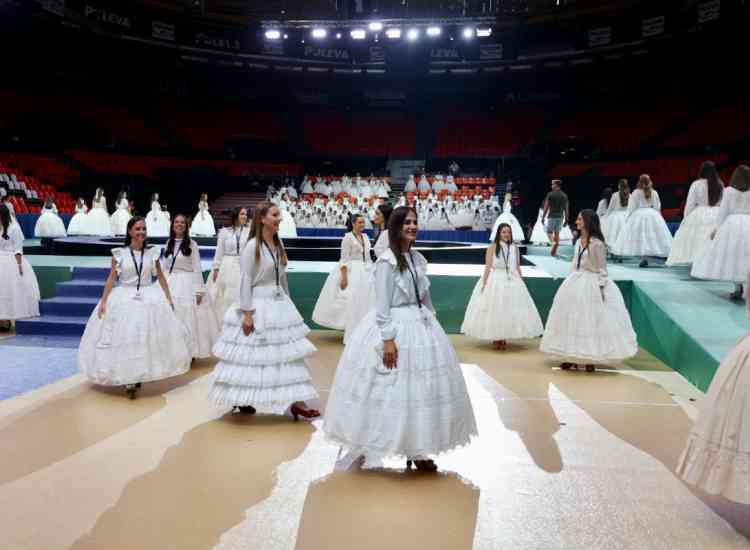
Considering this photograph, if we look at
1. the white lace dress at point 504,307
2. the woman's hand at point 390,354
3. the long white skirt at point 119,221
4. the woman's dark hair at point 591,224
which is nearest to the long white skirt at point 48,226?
the long white skirt at point 119,221

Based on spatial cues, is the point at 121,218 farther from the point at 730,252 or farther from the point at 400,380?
the point at 400,380

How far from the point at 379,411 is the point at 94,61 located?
27.6m

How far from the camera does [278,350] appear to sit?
457 cm

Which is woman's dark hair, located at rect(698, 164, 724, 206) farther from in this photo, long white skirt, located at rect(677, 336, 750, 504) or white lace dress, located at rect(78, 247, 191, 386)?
white lace dress, located at rect(78, 247, 191, 386)

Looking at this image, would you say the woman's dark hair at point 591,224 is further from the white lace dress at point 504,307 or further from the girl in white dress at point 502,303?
the white lace dress at point 504,307

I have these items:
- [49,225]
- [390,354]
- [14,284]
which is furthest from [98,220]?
[390,354]

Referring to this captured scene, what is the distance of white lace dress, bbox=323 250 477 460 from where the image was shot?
3.47 m

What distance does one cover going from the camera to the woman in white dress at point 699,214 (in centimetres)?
808

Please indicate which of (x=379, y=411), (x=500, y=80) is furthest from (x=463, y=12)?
(x=379, y=411)

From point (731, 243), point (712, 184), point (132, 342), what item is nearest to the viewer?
point (132, 342)

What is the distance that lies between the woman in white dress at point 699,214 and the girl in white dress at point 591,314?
7.76ft

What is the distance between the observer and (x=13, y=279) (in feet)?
25.8

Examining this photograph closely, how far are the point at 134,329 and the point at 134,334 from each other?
0.13 feet

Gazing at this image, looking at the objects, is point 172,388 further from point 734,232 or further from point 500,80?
point 500,80
